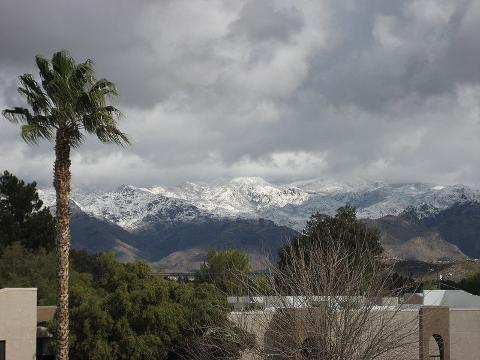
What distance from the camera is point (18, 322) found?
36.2 metres

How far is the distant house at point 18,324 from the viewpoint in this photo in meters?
35.9

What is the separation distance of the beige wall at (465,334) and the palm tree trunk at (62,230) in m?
22.0

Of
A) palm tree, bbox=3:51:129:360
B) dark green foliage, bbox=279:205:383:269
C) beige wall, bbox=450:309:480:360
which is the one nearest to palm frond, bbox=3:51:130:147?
palm tree, bbox=3:51:129:360

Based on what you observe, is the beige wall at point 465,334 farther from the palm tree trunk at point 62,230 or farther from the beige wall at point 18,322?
the palm tree trunk at point 62,230

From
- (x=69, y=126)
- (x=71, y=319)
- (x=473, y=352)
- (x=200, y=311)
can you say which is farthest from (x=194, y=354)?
(x=473, y=352)

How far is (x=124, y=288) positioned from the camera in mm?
39219

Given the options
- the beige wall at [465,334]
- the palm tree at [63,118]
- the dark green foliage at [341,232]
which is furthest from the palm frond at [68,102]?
the dark green foliage at [341,232]

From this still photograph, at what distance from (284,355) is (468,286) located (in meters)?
78.3

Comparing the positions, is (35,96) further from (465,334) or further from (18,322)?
(465,334)

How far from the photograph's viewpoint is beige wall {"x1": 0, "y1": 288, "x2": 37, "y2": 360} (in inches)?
1412

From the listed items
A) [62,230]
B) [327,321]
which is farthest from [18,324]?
[327,321]

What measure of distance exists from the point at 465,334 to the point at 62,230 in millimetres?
23732

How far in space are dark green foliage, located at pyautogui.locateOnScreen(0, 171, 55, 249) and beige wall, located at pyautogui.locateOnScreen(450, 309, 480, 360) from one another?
50.5 metres

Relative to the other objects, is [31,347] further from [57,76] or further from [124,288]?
[57,76]
